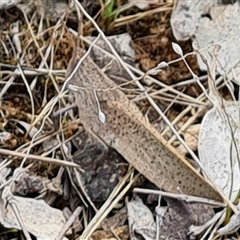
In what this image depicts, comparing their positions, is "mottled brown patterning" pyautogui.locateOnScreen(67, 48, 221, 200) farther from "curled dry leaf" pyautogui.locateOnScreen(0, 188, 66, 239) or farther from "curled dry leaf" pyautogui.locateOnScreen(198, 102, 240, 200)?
"curled dry leaf" pyautogui.locateOnScreen(0, 188, 66, 239)

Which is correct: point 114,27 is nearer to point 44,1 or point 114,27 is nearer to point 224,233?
point 44,1

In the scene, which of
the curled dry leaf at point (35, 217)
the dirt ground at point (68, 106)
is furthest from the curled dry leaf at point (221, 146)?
the curled dry leaf at point (35, 217)

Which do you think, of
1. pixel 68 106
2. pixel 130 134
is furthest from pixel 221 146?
pixel 68 106

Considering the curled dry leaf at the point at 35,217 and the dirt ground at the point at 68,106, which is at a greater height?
the dirt ground at the point at 68,106

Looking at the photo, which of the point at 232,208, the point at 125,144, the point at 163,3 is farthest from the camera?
the point at 163,3

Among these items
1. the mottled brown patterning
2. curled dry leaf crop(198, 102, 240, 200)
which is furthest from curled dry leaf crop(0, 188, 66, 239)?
curled dry leaf crop(198, 102, 240, 200)

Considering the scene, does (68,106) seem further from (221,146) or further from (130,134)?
(221,146)

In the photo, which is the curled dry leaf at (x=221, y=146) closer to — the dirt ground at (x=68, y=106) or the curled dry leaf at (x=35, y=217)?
the dirt ground at (x=68, y=106)

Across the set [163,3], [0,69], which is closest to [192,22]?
[163,3]
